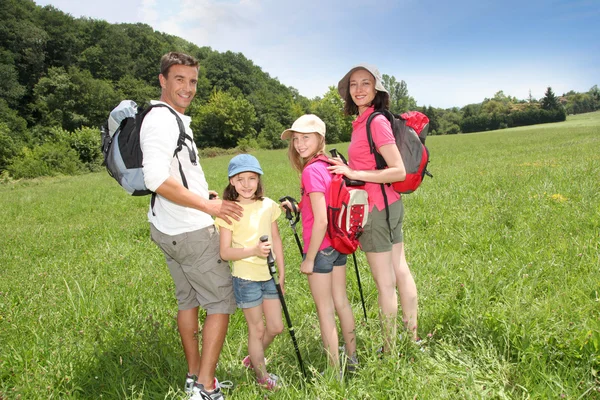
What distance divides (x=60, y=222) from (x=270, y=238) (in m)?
9.98

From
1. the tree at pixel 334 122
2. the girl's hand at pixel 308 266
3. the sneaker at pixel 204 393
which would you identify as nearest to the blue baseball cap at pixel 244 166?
the girl's hand at pixel 308 266

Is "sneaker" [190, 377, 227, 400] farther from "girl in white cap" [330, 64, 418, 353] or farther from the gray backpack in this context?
the gray backpack

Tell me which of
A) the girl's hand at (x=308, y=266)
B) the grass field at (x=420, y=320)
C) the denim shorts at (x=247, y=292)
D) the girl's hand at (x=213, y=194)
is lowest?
the grass field at (x=420, y=320)

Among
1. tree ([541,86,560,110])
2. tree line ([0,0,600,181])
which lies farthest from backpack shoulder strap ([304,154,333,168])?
tree ([541,86,560,110])

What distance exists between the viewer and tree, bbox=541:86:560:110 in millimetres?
91069

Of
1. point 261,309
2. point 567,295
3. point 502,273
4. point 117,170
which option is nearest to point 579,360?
point 567,295

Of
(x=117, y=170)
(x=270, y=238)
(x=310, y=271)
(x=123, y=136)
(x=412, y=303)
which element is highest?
(x=123, y=136)

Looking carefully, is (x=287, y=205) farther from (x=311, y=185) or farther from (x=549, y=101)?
(x=549, y=101)

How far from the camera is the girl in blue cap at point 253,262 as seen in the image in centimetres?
286

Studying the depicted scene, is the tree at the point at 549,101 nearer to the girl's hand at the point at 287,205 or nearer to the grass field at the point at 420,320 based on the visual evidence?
the grass field at the point at 420,320

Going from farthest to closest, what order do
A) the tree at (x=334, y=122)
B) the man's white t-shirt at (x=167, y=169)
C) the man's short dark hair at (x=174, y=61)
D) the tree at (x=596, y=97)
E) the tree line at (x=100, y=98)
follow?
1. the tree at (x=596, y=97)
2. the tree at (x=334, y=122)
3. the tree line at (x=100, y=98)
4. the man's short dark hair at (x=174, y=61)
5. the man's white t-shirt at (x=167, y=169)

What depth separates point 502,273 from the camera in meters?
4.15

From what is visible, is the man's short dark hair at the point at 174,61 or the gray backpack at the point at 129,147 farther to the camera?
the man's short dark hair at the point at 174,61

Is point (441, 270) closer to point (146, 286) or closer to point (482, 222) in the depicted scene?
point (482, 222)
